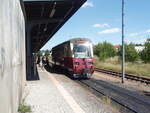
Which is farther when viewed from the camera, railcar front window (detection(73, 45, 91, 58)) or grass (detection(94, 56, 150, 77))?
grass (detection(94, 56, 150, 77))

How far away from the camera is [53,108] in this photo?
1091cm

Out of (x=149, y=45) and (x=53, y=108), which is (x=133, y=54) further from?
(x=53, y=108)

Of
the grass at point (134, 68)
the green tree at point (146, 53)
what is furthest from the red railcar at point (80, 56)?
the green tree at point (146, 53)

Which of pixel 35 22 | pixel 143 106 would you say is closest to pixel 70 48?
pixel 35 22

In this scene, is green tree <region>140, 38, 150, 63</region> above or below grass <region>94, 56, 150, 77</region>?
above

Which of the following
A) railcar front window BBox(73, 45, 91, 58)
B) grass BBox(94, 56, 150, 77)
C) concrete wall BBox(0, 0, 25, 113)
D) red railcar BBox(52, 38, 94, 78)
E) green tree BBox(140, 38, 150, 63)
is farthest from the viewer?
green tree BBox(140, 38, 150, 63)

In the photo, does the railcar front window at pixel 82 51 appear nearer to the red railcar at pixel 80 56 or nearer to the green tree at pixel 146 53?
the red railcar at pixel 80 56

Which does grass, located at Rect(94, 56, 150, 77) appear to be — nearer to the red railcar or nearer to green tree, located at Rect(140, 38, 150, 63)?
green tree, located at Rect(140, 38, 150, 63)

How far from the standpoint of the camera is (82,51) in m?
24.1

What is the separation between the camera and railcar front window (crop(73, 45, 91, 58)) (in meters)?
23.9

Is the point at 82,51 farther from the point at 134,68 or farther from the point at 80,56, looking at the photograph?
the point at 134,68

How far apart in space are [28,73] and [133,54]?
71557 mm

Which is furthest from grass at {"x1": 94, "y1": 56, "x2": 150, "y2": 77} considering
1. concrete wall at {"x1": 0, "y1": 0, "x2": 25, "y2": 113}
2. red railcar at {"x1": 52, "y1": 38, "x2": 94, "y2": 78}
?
concrete wall at {"x1": 0, "y1": 0, "x2": 25, "y2": 113}

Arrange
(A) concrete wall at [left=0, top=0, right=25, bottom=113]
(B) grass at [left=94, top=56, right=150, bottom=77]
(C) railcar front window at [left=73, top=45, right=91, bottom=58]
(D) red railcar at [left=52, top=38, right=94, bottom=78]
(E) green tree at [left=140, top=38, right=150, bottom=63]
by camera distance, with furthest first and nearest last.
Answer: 1. (E) green tree at [left=140, top=38, right=150, bottom=63]
2. (B) grass at [left=94, top=56, right=150, bottom=77]
3. (C) railcar front window at [left=73, top=45, right=91, bottom=58]
4. (D) red railcar at [left=52, top=38, right=94, bottom=78]
5. (A) concrete wall at [left=0, top=0, right=25, bottom=113]
